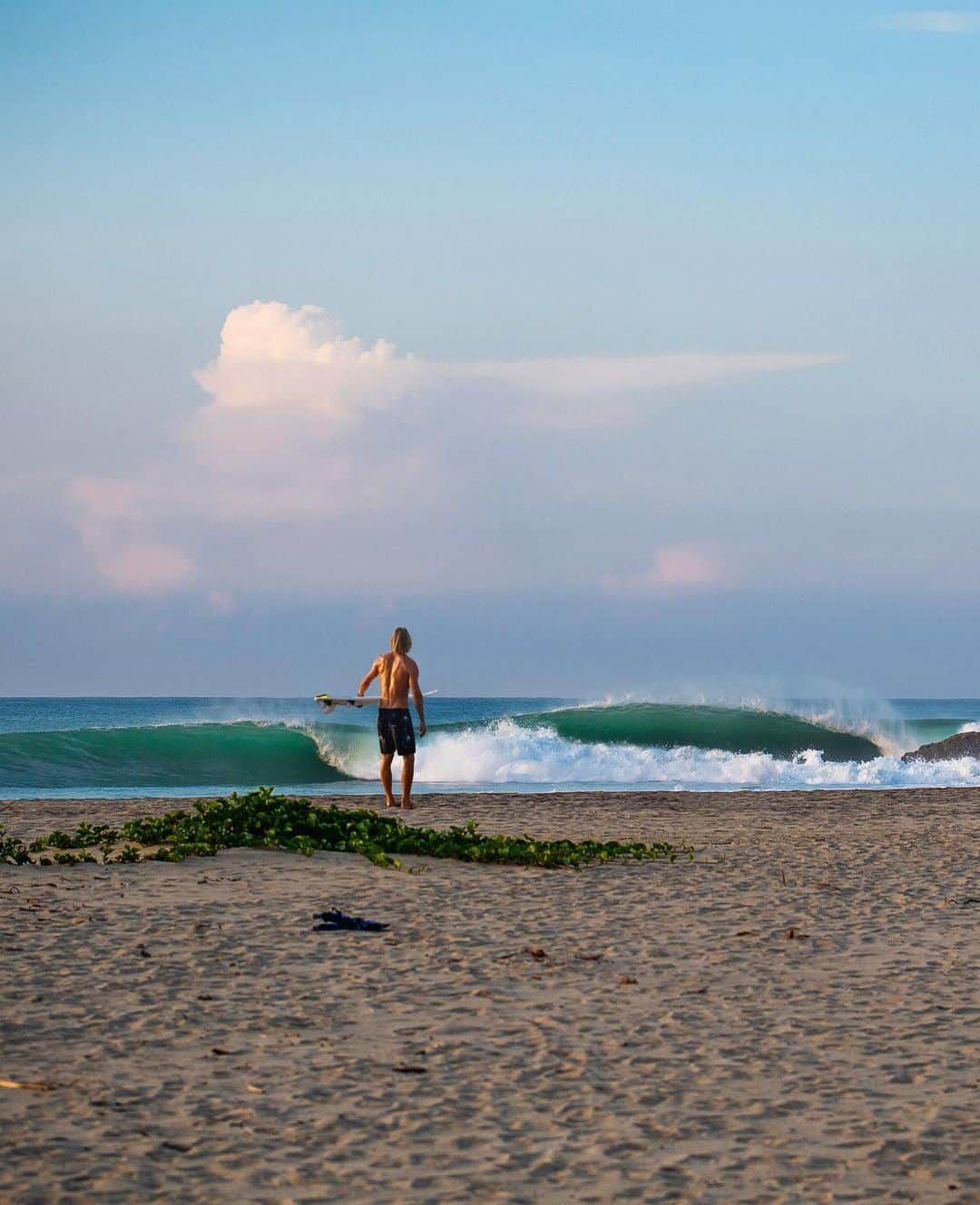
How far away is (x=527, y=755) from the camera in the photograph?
29016mm

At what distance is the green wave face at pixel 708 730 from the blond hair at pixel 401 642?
23971 mm

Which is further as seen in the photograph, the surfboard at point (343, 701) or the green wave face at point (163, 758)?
the green wave face at point (163, 758)

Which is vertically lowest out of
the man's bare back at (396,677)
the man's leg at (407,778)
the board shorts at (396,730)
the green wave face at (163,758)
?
the green wave face at (163,758)

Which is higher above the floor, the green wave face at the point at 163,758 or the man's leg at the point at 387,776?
the man's leg at the point at 387,776

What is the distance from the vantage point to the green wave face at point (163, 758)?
91.7ft

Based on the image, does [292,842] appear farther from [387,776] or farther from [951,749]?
[951,749]

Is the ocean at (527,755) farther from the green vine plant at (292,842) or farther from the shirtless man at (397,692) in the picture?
the green vine plant at (292,842)

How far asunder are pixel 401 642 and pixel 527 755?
13.4 meters

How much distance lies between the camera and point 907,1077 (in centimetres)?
557

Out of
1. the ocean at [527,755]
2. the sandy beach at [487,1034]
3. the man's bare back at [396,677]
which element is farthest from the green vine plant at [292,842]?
the ocean at [527,755]

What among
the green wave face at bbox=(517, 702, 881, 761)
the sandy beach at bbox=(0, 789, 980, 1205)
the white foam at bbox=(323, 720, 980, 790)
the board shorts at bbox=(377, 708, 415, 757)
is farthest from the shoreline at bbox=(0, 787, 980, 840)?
the green wave face at bbox=(517, 702, 881, 761)

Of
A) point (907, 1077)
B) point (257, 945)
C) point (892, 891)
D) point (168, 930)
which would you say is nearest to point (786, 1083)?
point (907, 1077)

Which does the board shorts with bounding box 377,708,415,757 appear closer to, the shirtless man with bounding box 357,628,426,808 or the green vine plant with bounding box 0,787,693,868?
A: the shirtless man with bounding box 357,628,426,808

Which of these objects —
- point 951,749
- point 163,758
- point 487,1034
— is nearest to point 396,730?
point 487,1034
